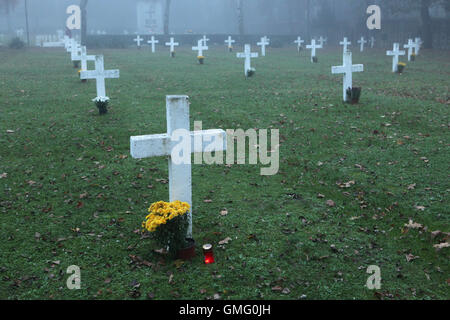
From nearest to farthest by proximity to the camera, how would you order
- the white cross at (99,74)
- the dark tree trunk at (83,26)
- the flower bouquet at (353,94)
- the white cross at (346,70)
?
the white cross at (99,74) → the flower bouquet at (353,94) → the white cross at (346,70) → the dark tree trunk at (83,26)

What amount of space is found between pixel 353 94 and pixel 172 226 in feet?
32.5

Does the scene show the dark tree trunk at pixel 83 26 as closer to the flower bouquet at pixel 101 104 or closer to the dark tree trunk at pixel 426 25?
the dark tree trunk at pixel 426 25

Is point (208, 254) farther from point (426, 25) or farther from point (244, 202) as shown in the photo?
point (426, 25)

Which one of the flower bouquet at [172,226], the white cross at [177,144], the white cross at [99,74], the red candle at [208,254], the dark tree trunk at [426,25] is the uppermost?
the dark tree trunk at [426,25]

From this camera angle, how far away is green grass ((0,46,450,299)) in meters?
4.70

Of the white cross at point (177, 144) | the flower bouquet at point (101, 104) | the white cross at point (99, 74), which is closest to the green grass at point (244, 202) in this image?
the flower bouquet at point (101, 104)

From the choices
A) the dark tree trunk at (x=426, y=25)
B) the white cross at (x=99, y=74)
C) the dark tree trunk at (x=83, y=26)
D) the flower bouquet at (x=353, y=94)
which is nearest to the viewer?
the white cross at (x=99, y=74)

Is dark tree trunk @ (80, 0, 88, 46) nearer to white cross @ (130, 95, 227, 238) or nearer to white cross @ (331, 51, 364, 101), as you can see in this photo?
white cross @ (331, 51, 364, 101)

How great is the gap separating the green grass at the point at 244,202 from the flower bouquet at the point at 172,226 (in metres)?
0.19

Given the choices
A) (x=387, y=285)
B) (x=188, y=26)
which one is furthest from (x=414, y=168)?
(x=188, y=26)

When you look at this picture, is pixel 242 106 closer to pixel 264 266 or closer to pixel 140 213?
pixel 140 213

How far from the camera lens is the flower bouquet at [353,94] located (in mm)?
13069

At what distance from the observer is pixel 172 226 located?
478 centimetres

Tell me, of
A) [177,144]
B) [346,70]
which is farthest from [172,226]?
[346,70]
